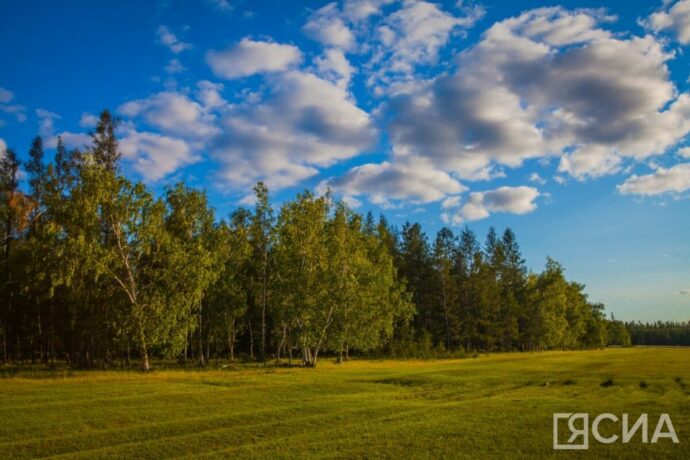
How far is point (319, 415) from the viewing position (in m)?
22.9

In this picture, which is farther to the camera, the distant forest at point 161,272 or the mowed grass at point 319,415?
the distant forest at point 161,272

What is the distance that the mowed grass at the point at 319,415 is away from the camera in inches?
637

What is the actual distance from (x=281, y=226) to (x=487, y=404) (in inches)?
1726

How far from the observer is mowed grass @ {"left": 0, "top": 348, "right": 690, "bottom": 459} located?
1617cm

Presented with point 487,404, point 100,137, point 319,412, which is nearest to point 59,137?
point 100,137

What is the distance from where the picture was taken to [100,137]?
5841 centimetres

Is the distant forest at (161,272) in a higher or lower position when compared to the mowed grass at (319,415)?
higher

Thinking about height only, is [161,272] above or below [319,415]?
above

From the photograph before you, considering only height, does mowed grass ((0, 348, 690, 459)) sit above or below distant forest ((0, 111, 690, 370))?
below

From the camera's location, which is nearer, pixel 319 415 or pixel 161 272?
pixel 319 415

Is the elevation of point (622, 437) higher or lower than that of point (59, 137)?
lower

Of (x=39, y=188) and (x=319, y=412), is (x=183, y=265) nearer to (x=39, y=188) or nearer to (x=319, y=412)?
(x=39, y=188)

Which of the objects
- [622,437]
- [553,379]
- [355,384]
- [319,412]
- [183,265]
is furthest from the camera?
[183,265]

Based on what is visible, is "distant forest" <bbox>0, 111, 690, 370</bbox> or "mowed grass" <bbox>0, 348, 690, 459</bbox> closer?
"mowed grass" <bbox>0, 348, 690, 459</bbox>
